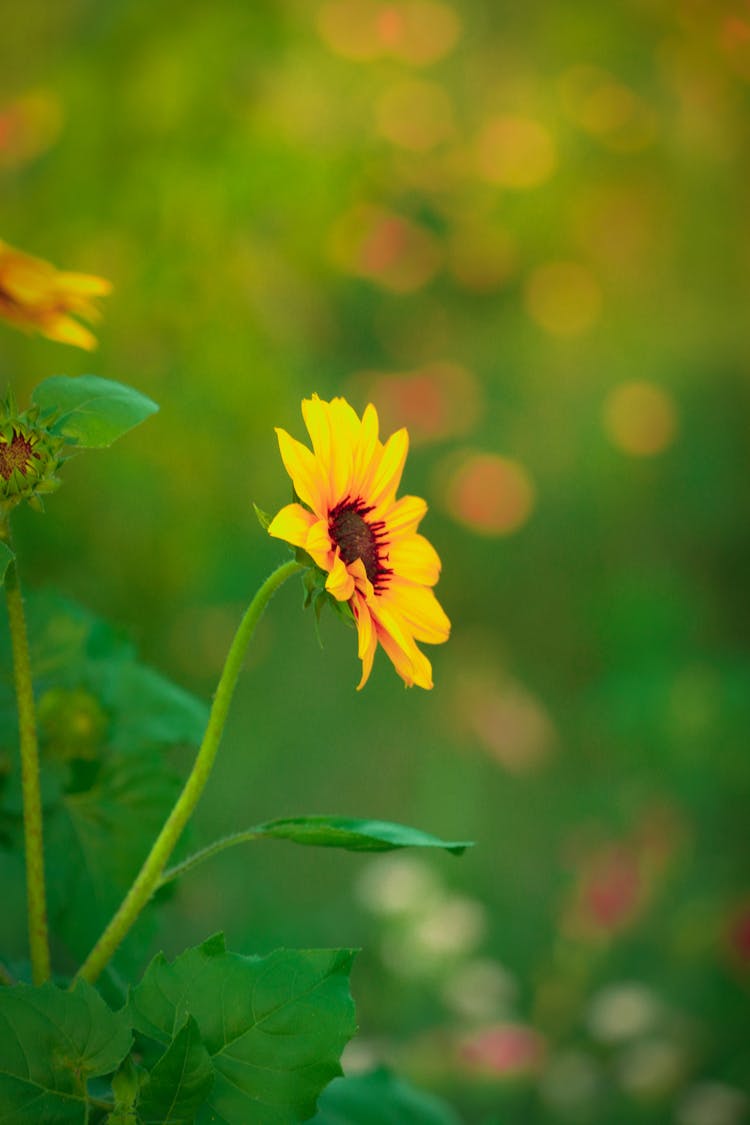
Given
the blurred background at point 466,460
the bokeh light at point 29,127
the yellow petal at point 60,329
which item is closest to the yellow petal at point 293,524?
the yellow petal at point 60,329

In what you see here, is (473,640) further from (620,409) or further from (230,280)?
(230,280)

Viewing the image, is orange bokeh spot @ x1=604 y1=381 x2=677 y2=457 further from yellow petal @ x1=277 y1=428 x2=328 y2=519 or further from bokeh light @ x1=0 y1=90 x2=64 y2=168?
yellow petal @ x1=277 y1=428 x2=328 y2=519

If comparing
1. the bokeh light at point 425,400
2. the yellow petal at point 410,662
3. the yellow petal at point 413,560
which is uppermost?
the yellow petal at point 413,560

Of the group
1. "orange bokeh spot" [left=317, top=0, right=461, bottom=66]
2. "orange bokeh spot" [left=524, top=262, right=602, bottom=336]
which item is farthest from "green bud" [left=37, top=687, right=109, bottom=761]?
"orange bokeh spot" [left=524, top=262, right=602, bottom=336]

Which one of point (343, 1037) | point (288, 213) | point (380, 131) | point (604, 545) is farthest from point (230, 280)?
point (343, 1037)

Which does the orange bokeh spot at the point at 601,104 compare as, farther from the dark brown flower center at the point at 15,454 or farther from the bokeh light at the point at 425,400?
the dark brown flower center at the point at 15,454

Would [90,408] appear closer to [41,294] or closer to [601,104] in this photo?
[41,294]
